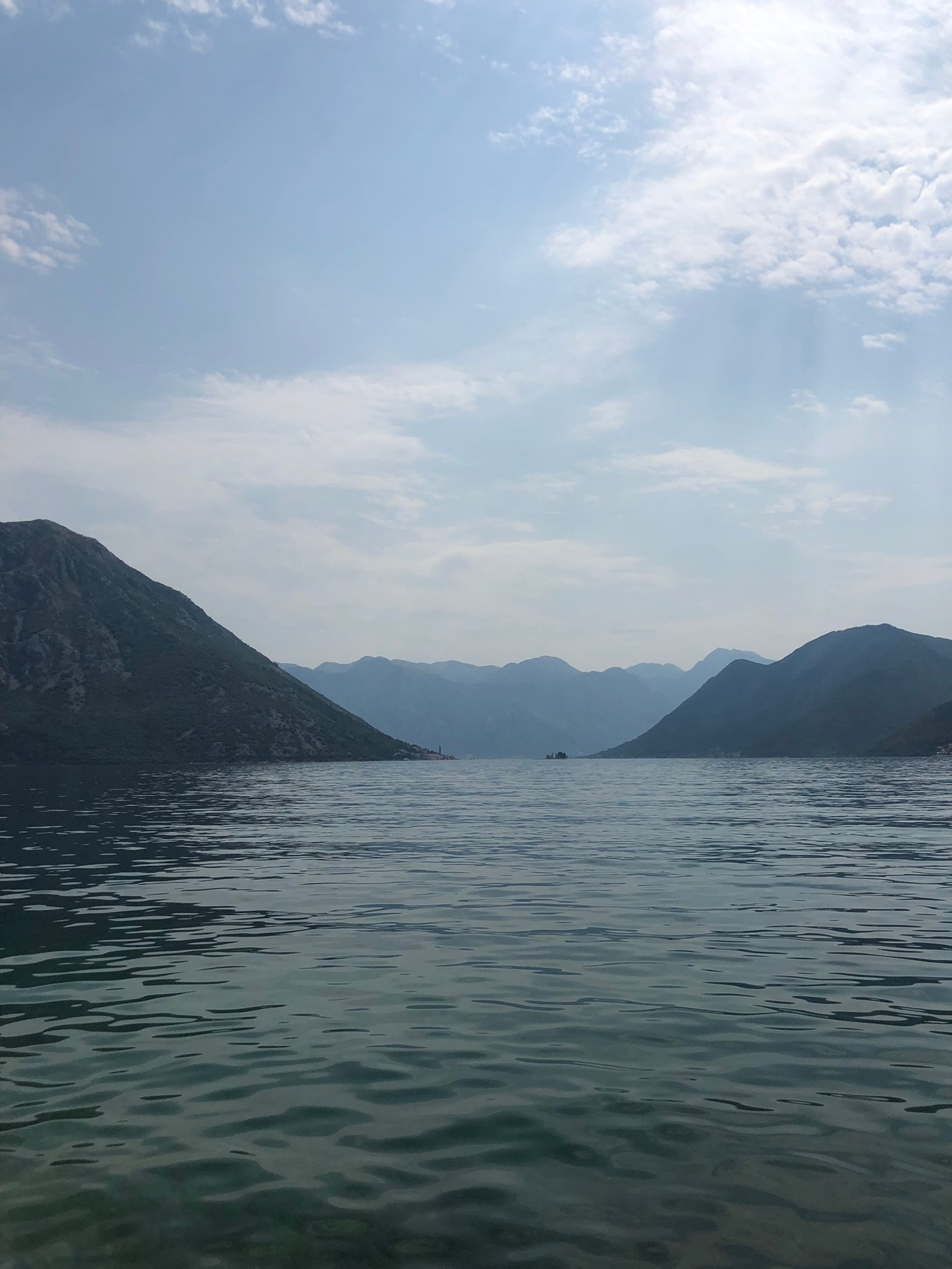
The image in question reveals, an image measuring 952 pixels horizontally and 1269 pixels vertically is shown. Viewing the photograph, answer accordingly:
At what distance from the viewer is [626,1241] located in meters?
8.26

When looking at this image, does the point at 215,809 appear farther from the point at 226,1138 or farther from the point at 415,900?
the point at 226,1138

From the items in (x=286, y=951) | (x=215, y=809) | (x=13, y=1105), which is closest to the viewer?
(x=13, y=1105)

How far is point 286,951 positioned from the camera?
2080 centimetres

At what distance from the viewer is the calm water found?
8.56 m

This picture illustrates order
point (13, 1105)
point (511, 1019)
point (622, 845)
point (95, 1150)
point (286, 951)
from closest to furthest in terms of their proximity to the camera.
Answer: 1. point (95, 1150)
2. point (13, 1105)
3. point (511, 1019)
4. point (286, 951)
5. point (622, 845)

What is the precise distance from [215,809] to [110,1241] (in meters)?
65.2

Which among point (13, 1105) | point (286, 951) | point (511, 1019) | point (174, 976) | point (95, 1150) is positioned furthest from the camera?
point (286, 951)

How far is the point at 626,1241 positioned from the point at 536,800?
75980 mm

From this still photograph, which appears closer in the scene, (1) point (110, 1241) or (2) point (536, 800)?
(1) point (110, 1241)

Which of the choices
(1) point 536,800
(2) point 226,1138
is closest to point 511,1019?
(2) point 226,1138

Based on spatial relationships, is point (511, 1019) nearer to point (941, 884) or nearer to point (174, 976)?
point (174, 976)

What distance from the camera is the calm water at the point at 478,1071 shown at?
8.56 meters

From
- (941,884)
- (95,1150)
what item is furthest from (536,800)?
(95,1150)

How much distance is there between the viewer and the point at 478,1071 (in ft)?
41.8
